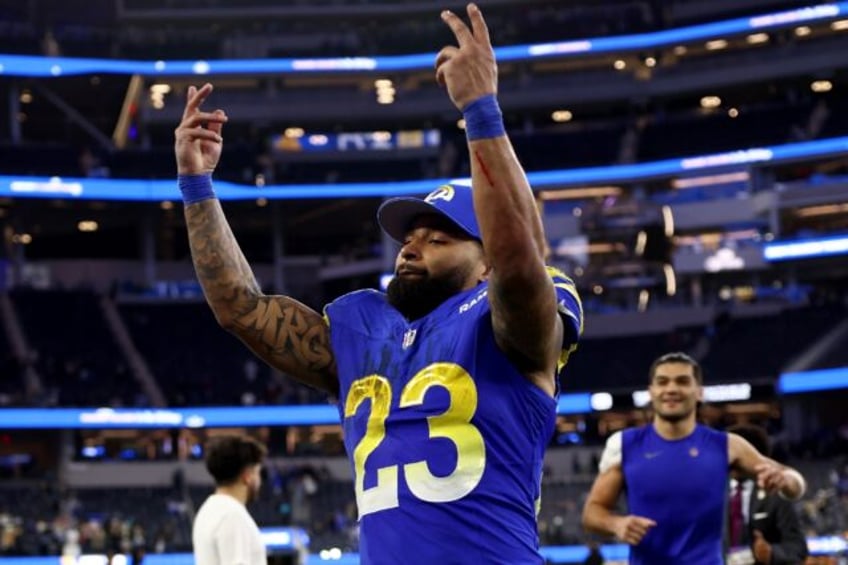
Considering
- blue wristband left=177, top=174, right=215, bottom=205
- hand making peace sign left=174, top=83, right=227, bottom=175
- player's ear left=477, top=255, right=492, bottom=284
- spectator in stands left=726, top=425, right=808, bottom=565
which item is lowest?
spectator in stands left=726, top=425, right=808, bottom=565

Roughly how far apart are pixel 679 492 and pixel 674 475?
0.10 meters

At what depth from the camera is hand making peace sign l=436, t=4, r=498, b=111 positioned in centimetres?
395

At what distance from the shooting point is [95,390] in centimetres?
4709

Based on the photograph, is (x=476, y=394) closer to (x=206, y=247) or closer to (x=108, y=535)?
(x=206, y=247)

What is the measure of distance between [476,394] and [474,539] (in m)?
0.38

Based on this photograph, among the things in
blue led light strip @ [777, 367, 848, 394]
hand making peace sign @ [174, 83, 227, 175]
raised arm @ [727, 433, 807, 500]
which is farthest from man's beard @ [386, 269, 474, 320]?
blue led light strip @ [777, 367, 848, 394]

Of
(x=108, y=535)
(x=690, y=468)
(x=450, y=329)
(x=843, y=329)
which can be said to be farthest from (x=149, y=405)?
(x=450, y=329)

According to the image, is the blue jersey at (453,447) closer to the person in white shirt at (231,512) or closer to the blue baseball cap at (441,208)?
the blue baseball cap at (441,208)

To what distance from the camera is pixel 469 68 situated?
3.97 meters

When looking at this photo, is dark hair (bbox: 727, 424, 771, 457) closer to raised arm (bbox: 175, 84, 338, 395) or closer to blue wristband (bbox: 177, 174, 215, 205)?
raised arm (bbox: 175, 84, 338, 395)

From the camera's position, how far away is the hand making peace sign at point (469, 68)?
3945 millimetres

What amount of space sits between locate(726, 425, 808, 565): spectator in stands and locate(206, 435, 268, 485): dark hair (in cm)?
268

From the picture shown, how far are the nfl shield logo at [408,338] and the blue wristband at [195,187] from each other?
931 mm

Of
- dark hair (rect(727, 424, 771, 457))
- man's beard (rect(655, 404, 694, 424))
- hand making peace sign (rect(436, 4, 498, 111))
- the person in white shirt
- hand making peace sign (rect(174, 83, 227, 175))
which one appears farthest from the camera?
dark hair (rect(727, 424, 771, 457))
